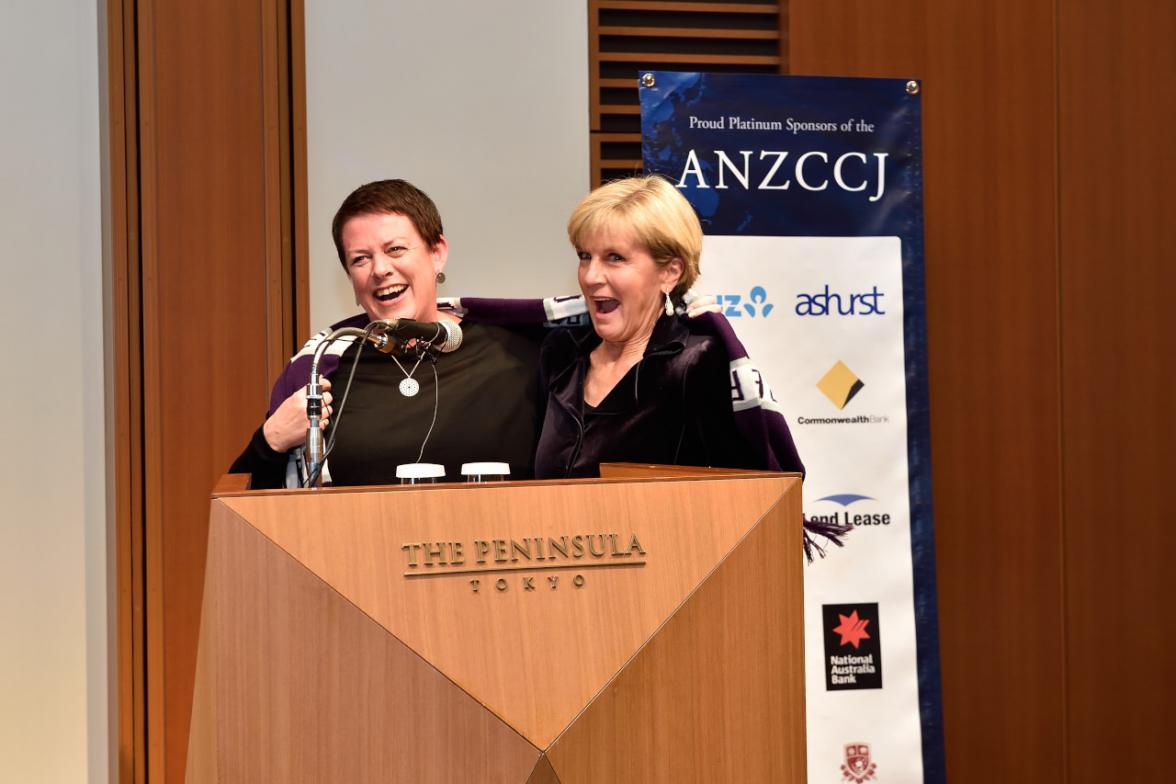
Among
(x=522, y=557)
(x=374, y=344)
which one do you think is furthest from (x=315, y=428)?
(x=522, y=557)

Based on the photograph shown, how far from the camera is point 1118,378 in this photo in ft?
11.5

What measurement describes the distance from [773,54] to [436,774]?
2789 millimetres

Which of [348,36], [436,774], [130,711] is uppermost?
[348,36]

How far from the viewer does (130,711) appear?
10.4 ft

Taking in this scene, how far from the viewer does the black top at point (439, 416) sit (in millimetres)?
2289

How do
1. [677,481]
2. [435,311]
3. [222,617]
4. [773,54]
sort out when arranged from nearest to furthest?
[222,617], [677,481], [435,311], [773,54]

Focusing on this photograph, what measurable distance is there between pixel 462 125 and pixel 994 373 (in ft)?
6.05

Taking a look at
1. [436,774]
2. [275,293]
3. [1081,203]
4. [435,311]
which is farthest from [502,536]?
[1081,203]

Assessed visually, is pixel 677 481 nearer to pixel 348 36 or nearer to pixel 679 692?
pixel 679 692

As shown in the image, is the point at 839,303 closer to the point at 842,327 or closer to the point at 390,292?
the point at 842,327

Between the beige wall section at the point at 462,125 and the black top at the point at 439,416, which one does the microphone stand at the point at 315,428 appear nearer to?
the black top at the point at 439,416

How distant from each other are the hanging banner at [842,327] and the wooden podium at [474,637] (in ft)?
5.23

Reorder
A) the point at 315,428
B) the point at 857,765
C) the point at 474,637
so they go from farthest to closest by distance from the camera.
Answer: the point at 857,765 → the point at 315,428 → the point at 474,637

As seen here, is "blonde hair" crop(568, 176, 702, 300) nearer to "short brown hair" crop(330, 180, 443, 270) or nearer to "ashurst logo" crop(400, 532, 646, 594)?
"short brown hair" crop(330, 180, 443, 270)
